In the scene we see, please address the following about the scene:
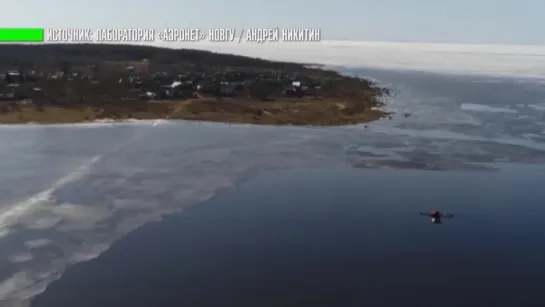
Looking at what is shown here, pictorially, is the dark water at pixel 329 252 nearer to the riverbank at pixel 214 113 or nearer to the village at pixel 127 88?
the riverbank at pixel 214 113

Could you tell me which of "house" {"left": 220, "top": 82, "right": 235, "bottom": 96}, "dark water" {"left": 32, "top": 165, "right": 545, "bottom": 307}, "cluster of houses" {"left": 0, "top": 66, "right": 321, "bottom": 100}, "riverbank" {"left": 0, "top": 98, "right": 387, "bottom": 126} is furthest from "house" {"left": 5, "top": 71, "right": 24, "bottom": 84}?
"dark water" {"left": 32, "top": 165, "right": 545, "bottom": 307}

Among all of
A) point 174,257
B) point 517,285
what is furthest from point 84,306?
point 517,285

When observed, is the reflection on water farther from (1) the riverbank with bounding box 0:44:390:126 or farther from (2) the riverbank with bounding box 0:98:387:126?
(1) the riverbank with bounding box 0:44:390:126

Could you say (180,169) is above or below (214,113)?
below

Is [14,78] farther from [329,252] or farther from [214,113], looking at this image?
[329,252]

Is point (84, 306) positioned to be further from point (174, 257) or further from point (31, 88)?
point (31, 88)

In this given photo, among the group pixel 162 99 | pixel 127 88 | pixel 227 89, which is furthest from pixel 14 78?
pixel 227 89

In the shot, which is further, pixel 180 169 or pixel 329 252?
pixel 180 169

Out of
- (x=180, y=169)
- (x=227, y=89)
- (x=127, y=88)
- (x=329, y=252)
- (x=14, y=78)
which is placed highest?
(x=14, y=78)

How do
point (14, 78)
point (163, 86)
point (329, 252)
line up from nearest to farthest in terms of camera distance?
1. point (329, 252)
2. point (14, 78)
3. point (163, 86)

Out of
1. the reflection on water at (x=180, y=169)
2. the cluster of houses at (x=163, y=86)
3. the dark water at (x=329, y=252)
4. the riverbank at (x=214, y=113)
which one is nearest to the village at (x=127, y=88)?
the cluster of houses at (x=163, y=86)
